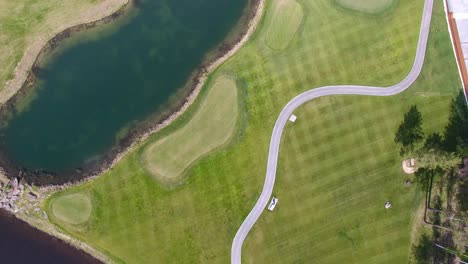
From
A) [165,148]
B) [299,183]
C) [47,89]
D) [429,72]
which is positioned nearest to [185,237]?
[165,148]

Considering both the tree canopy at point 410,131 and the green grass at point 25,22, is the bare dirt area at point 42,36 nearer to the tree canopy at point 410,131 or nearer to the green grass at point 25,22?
the green grass at point 25,22

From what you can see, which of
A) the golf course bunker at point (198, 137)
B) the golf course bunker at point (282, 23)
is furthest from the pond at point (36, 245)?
the golf course bunker at point (282, 23)

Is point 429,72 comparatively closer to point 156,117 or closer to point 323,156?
point 323,156

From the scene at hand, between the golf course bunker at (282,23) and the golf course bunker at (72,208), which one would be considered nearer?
the golf course bunker at (72,208)

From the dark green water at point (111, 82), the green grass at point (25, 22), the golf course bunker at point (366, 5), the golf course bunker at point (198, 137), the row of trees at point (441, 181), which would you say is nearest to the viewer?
the row of trees at point (441, 181)

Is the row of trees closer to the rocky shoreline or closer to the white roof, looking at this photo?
the white roof

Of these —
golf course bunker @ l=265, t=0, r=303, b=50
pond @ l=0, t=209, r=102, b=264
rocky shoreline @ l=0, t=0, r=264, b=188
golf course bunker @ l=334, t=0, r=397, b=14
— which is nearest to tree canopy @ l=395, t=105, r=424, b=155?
golf course bunker @ l=334, t=0, r=397, b=14
